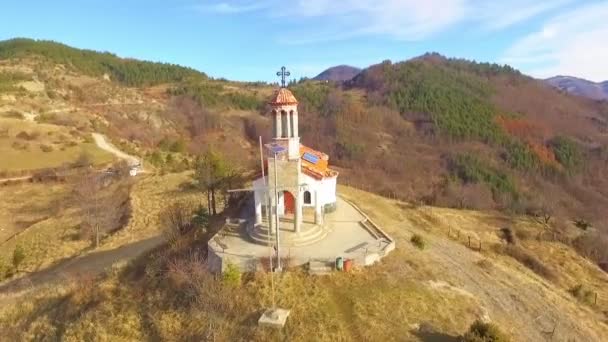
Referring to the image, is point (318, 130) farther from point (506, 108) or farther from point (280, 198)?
point (280, 198)

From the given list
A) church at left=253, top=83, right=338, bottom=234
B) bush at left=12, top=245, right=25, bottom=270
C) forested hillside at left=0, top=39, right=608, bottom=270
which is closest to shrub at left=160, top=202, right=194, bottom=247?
church at left=253, top=83, right=338, bottom=234

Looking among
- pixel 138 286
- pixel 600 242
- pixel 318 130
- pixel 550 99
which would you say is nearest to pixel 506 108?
pixel 550 99

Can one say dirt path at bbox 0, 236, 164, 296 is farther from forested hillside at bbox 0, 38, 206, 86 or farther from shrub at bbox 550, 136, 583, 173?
forested hillside at bbox 0, 38, 206, 86

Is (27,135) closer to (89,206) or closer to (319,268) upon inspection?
(89,206)

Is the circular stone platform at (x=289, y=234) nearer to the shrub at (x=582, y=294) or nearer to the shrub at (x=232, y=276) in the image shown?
the shrub at (x=232, y=276)

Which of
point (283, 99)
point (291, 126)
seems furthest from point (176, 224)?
point (283, 99)
